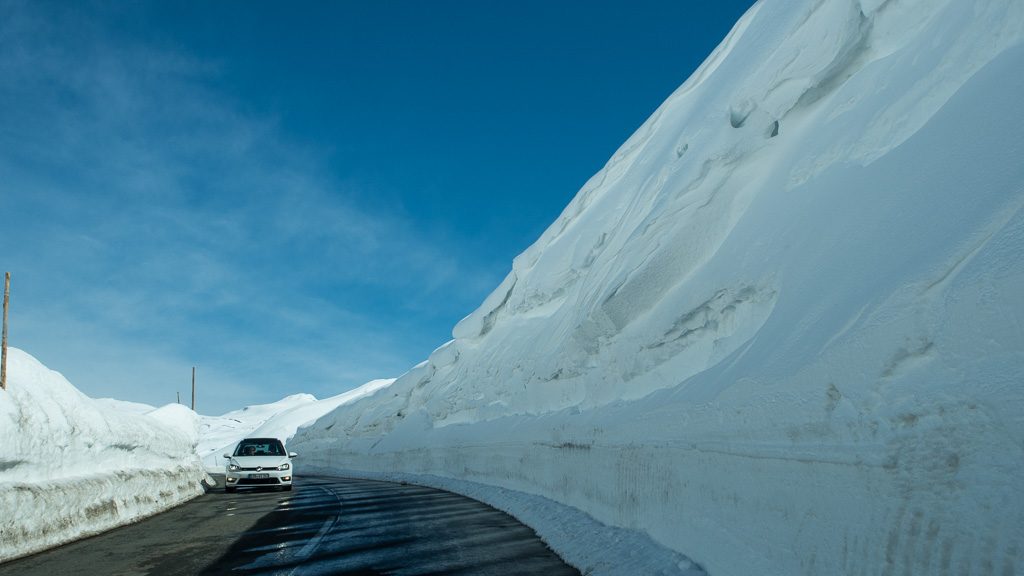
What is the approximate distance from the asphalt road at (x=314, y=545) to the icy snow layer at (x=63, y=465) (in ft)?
1.37

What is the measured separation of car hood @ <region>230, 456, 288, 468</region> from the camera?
19.7 m

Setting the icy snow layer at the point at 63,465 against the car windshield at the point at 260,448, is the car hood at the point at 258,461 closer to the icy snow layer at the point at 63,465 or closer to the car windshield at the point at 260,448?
the car windshield at the point at 260,448

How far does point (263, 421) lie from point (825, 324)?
391ft

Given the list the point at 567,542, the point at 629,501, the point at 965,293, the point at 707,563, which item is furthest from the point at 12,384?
the point at 965,293

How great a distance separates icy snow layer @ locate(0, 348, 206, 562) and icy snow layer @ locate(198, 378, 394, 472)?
2319 inches

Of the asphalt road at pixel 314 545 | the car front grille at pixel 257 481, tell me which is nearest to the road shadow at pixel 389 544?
the asphalt road at pixel 314 545

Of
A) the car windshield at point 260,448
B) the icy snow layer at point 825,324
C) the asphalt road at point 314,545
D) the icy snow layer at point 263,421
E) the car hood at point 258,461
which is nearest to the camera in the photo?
the icy snow layer at point 825,324

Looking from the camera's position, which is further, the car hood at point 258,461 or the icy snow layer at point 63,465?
the car hood at point 258,461

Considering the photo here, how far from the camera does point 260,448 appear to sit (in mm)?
21203

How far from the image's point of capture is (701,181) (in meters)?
12.4

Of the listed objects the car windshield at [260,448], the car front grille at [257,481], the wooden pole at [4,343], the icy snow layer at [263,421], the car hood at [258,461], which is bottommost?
the car front grille at [257,481]

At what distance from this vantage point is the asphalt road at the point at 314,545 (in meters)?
7.63

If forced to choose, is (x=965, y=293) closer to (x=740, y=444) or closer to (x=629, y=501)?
(x=740, y=444)

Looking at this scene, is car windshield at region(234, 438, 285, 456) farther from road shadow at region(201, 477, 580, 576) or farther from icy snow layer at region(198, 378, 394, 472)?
icy snow layer at region(198, 378, 394, 472)
